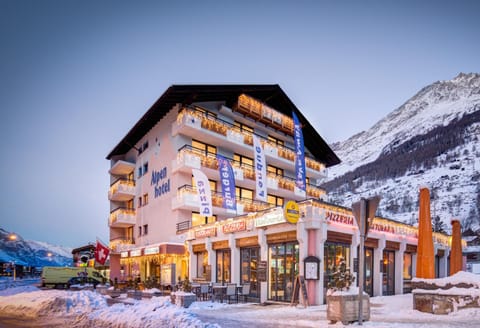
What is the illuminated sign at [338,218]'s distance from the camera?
19.5 metres

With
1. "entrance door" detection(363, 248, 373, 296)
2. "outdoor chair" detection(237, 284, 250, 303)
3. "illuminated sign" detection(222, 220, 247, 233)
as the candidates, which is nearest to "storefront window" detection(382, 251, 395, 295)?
"entrance door" detection(363, 248, 373, 296)

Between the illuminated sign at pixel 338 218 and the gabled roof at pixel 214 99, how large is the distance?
54.9 ft

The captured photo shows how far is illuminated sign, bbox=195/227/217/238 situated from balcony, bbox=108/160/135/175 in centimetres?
1875

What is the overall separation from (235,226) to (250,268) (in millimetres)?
2354

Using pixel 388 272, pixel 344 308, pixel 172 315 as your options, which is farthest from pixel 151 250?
pixel 344 308

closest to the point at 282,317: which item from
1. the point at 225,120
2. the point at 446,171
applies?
the point at 225,120

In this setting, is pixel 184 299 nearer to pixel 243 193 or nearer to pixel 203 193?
pixel 203 193

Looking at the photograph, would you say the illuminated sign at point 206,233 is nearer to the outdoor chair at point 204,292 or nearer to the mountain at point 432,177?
the outdoor chair at point 204,292

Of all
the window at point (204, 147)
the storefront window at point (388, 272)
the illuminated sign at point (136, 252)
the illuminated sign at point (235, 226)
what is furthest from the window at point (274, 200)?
the storefront window at point (388, 272)

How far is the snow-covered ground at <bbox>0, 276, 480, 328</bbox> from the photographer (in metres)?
10.4

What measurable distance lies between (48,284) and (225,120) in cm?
2177

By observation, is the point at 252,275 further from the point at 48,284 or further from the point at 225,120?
the point at 48,284

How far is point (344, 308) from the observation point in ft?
37.5

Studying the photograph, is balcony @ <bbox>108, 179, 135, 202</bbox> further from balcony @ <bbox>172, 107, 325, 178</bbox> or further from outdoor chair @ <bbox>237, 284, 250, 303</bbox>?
outdoor chair @ <bbox>237, 284, 250, 303</bbox>
